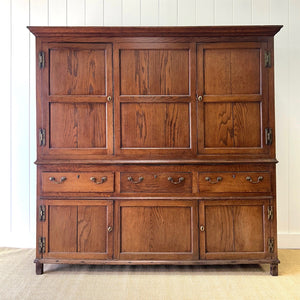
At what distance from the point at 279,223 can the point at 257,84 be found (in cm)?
142

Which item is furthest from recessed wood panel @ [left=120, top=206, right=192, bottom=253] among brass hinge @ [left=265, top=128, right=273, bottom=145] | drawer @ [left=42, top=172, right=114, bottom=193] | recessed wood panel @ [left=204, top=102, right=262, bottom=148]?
brass hinge @ [left=265, top=128, right=273, bottom=145]

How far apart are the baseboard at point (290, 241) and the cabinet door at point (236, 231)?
74 centimetres

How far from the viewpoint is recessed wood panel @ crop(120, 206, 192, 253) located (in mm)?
2408

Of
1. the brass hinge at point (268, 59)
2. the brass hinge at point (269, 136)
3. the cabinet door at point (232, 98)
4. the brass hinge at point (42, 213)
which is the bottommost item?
the brass hinge at point (42, 213)

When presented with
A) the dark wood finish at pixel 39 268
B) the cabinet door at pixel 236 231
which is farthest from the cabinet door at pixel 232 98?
the dark wood finish at pixel 39 268

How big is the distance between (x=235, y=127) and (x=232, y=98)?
8.8 inches

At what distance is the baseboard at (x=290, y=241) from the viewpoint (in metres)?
3.01

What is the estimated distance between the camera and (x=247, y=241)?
2.40 m

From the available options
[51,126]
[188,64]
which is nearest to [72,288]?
[51,126]

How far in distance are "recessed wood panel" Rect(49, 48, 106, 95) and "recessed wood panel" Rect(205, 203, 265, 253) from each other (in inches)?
51.4

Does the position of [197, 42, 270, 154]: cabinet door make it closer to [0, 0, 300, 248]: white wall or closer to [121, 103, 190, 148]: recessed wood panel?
[121, 103, 190, 148]: recessed wood panel

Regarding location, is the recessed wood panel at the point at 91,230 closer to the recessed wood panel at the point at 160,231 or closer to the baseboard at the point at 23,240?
the recessed wood panel at the point at 160,231

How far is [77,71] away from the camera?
2441 millimetres

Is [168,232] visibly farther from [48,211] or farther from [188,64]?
[188,64]
